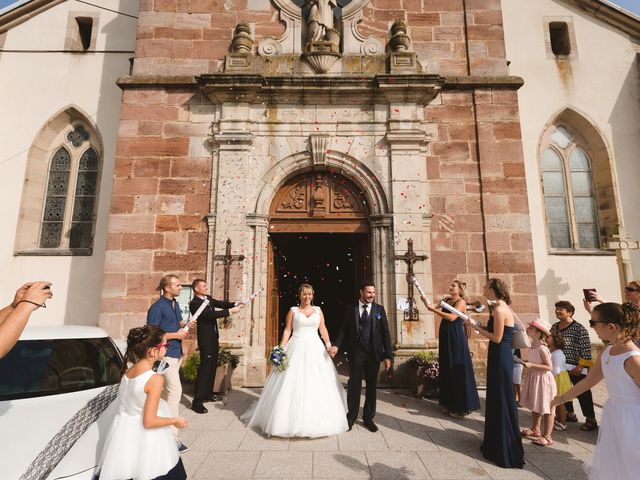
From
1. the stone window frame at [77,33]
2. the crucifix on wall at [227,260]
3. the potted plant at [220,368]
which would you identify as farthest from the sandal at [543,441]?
the stone window frame at [77,33]

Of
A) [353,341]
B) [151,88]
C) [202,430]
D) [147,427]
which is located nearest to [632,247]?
[353,341]

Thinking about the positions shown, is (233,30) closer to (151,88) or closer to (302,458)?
(151,88)

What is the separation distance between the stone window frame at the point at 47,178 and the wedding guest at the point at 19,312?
702cm

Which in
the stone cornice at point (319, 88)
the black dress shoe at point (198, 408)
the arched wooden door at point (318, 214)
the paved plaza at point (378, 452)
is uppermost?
the stone cornice at point (319, 88)

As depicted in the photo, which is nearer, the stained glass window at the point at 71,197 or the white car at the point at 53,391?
the white car at the point at 53,391

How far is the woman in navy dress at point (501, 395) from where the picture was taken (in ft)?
12.2

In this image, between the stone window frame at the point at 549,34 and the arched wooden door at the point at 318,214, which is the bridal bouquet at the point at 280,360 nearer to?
the arched wooden door at the point at 318,214

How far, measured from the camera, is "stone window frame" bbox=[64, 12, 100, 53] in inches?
366

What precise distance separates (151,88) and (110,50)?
2.94 metres

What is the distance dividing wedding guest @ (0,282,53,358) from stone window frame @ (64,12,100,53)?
971 cm

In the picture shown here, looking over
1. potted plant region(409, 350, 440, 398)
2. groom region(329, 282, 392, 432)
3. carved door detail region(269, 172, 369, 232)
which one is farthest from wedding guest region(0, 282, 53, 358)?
potted plant region(409, 350, 440, 398)

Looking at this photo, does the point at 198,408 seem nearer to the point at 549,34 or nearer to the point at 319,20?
the point at 319,20

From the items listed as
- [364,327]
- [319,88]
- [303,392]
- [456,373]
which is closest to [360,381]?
[364,327]

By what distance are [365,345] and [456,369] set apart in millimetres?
1557
